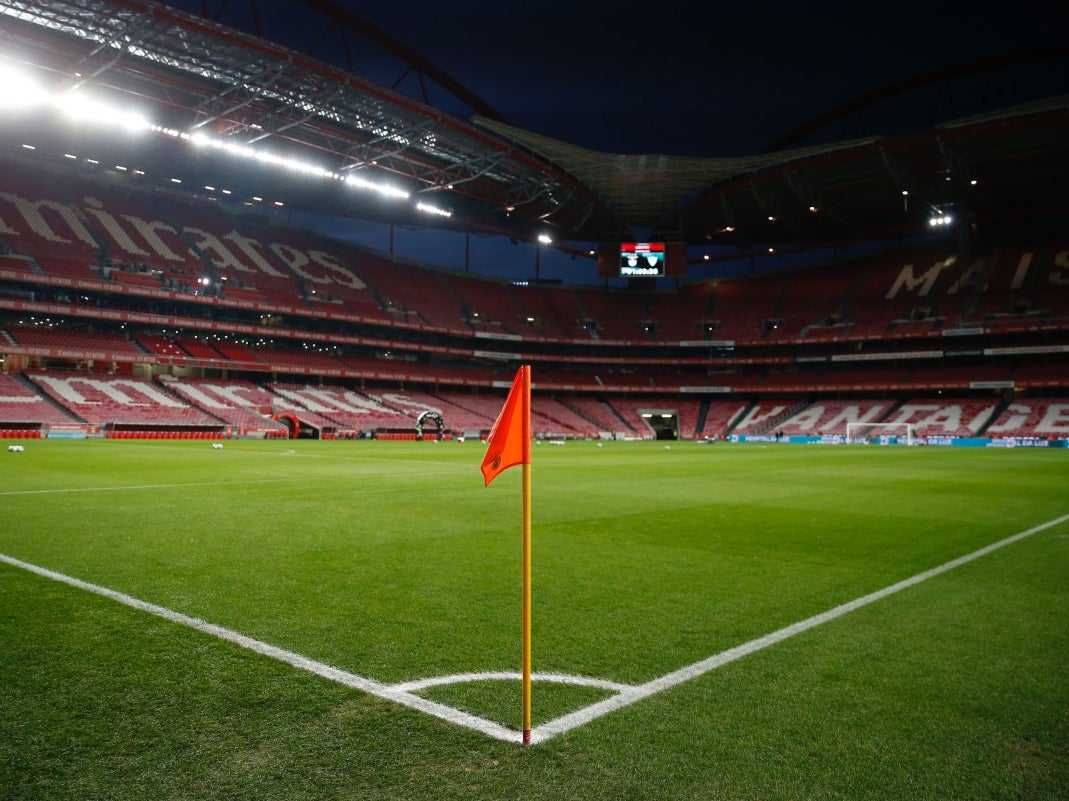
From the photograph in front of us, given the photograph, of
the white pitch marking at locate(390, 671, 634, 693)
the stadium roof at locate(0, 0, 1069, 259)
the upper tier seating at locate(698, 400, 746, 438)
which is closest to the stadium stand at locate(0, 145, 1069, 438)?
the upper tier seating at locate(698, 400, 746, 438)

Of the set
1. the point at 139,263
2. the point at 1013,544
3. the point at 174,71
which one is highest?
the point at 174,71

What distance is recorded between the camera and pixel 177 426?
41.8 meters

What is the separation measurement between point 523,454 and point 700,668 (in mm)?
1876

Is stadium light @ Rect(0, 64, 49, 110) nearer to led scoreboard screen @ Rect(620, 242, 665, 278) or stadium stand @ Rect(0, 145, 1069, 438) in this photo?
stadium stand @ Rect(0, 145, 1069, 438)

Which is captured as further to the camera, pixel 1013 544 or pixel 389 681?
pixel 1013 544

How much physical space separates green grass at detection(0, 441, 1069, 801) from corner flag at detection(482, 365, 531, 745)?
311mm

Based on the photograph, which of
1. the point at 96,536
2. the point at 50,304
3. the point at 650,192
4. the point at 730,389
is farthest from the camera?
the point at 730,389

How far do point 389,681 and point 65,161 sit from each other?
214 ft

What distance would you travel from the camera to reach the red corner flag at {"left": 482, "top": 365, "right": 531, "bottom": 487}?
11.4 ft

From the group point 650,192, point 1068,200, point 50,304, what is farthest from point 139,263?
point 1068,200

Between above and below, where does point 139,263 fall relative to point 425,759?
above

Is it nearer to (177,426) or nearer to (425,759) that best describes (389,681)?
(425,759)

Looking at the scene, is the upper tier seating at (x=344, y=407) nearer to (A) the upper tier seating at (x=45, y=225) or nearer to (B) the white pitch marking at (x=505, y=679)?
(A) the upper tier seating at (x=45, y=225)

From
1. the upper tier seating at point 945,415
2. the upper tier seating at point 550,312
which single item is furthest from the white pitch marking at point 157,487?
the upper tier seating at point 550,312
